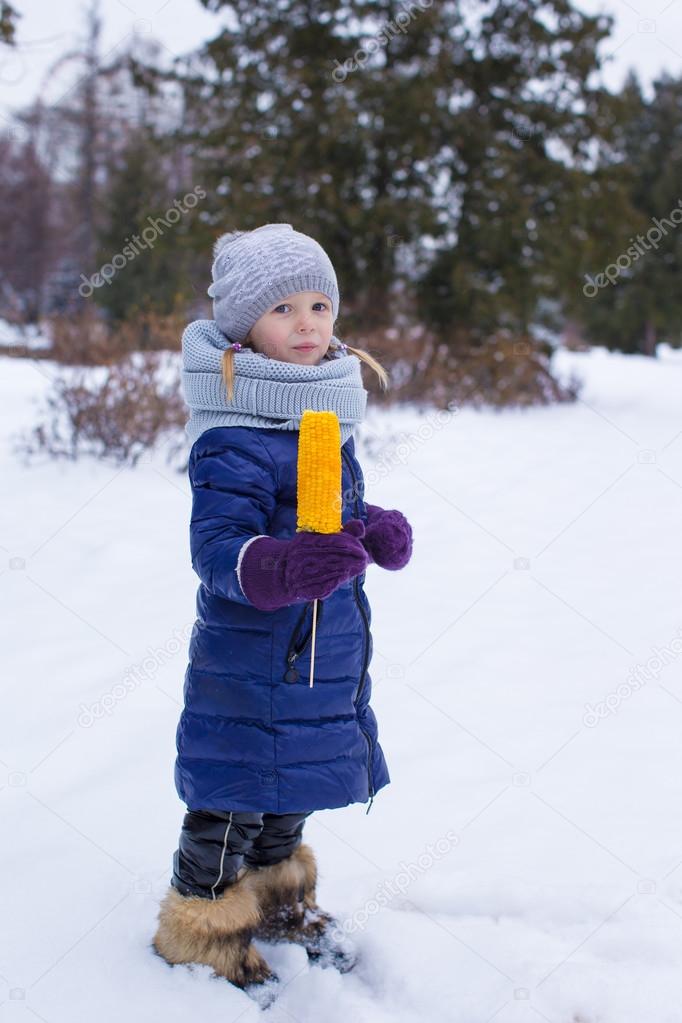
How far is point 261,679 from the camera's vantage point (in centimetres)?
187

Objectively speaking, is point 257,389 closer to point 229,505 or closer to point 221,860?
point 229,505

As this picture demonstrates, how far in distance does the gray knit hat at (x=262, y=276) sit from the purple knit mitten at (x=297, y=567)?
0.54 metres

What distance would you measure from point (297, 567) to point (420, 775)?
5.27ft

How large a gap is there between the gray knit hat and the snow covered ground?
56.8 inches

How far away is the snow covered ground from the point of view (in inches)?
81.2

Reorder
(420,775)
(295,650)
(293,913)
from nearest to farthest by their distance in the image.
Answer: (295,650), (293,913), (420,775)

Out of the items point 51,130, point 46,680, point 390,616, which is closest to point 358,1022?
point 46,680

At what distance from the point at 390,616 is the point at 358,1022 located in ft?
8.04

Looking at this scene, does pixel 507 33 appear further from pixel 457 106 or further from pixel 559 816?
pixel 559 816

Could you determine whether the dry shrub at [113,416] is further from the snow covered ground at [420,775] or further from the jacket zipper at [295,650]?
the jacket zipper at [295,650]

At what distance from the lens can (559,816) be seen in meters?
2.78

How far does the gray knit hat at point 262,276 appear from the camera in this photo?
190 centimetres

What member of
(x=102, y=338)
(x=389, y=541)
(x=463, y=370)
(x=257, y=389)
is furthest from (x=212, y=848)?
(x=463, y=370)

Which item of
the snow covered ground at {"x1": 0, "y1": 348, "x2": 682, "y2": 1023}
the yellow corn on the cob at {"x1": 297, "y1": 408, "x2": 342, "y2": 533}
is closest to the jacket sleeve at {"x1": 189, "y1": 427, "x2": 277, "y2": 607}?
the yellow corn on the cob at {"x1": 297, "y1": 408, "x2": 342, "y2": 533}
